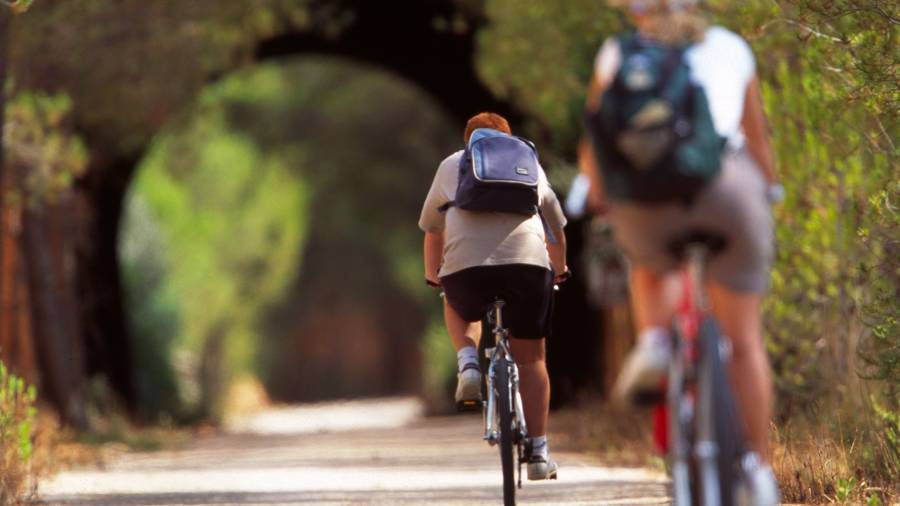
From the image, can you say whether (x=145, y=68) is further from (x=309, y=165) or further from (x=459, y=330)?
(x=309, y=165)

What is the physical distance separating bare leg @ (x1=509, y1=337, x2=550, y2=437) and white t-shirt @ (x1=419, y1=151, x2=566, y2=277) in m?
0.34

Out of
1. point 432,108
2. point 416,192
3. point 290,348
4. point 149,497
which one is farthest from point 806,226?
point 290,348

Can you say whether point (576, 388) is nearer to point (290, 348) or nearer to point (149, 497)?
point (149, 497)

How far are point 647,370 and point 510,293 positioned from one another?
2.56 metres

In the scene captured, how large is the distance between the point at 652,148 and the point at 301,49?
1595cm

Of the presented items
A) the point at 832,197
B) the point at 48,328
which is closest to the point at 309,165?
the point at 48,328

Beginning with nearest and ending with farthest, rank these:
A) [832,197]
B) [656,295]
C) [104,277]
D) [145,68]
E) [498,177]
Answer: [656,295] → [498,177] → [832,197] → [145,68] → [104,277]

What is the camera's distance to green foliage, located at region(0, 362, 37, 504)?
25.7 feet

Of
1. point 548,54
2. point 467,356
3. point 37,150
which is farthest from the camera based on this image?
point 548,54

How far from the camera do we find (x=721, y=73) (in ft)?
15.9

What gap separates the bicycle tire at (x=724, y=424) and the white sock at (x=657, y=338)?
6.7 inches

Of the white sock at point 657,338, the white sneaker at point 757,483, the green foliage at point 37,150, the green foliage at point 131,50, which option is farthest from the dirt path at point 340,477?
the white sneaker at point 757,483

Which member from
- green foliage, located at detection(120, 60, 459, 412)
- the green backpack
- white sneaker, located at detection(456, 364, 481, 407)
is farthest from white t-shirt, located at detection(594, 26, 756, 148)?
green foliage, located at detection(120, 60, 459, 412)

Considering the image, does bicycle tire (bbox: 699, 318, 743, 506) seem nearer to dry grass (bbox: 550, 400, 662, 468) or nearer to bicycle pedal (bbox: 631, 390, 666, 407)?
bicycle pedal (bbox: 631, 390, 666, 407)
